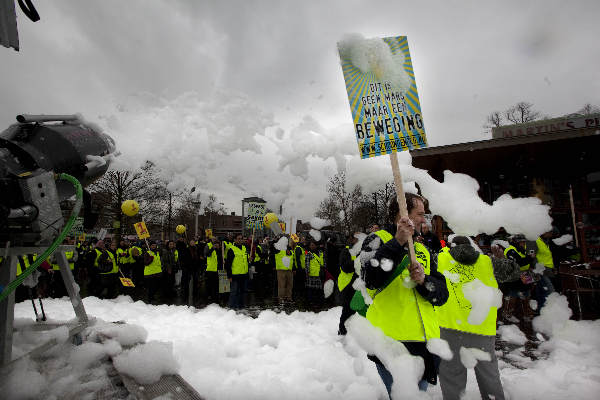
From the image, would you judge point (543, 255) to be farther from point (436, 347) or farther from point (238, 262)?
point (238, 262)

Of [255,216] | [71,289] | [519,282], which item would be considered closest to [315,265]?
[255,216]

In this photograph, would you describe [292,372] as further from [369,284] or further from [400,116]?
[400,116]

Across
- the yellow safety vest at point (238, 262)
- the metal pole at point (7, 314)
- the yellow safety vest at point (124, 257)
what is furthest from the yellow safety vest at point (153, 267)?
the metal pole at point (7, 314)

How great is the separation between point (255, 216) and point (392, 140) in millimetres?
7688

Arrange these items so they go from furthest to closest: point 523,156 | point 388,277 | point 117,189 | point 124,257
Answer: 1. point 117,189
2. point 124,257
3. point 523,156
4. point 388,277

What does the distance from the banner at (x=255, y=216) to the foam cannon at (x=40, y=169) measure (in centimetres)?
704

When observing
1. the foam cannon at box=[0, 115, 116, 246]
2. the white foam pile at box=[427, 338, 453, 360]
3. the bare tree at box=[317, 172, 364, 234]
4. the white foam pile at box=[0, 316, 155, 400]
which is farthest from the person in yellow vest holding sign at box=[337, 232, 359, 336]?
the bare tree at box=[317, 172, 364, 234]

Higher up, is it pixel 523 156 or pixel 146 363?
pixel 523 156

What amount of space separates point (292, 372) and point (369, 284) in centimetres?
205

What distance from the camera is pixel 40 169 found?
2.48m

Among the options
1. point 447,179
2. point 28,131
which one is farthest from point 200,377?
point 447,179

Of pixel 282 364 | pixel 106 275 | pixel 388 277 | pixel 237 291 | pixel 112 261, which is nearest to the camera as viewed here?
pixel 388 277

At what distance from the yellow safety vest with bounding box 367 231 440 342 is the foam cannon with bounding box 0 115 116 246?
8.29 feet

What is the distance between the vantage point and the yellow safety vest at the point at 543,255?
7.80 meters
